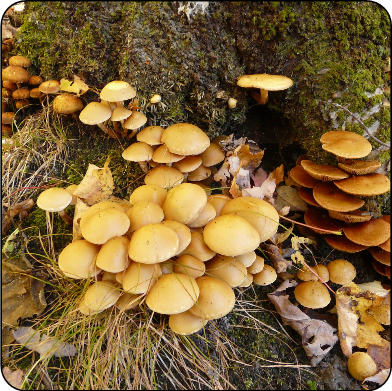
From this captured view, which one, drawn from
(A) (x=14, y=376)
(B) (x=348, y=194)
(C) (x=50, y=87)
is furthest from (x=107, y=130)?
(B) (x=348, y=194)

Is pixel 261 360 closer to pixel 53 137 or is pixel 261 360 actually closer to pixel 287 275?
pixel 287 275

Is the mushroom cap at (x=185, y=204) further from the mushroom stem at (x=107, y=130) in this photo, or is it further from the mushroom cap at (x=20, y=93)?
the mushroom cap at (x=20, y=93)

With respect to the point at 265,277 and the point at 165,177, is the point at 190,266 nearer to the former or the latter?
the point at 265,277

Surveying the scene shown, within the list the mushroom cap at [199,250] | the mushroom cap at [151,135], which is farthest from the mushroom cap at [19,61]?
the mushroom cap at [199,250]

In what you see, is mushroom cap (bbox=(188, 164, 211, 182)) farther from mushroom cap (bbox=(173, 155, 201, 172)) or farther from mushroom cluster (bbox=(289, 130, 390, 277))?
mushroom cluster (bbox=(289, 130, 390, 277))

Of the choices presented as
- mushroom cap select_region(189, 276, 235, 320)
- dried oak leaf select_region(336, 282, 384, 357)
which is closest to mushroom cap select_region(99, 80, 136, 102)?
mushroom cap select_region(189, 276, 235, 320)

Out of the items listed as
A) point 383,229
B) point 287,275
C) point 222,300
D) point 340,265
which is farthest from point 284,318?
point 383,229

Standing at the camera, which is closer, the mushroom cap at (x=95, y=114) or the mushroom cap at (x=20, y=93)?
the mushroom cap at (x=95, y=114)
